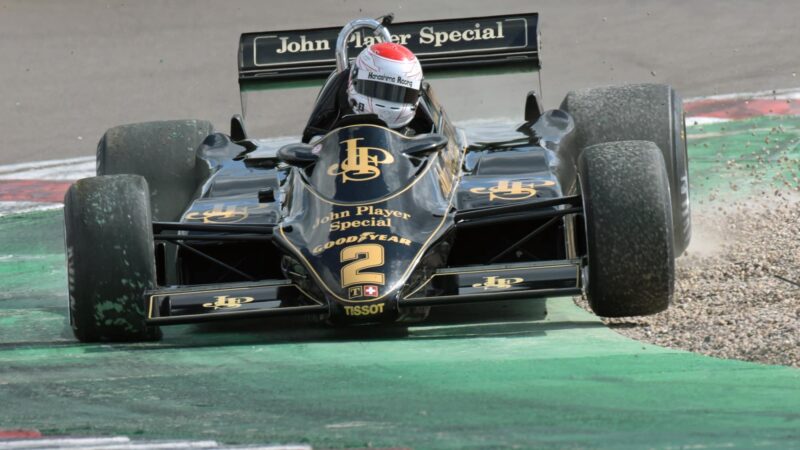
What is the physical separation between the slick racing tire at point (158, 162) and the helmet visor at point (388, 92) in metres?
1.65

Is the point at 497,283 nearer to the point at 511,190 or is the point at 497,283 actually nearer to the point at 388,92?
the point at 511,190

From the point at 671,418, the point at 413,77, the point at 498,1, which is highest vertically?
the point at 498,1

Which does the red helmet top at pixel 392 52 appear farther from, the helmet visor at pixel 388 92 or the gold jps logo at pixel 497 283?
the gold jps logo at pixel 497 283

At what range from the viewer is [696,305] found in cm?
816

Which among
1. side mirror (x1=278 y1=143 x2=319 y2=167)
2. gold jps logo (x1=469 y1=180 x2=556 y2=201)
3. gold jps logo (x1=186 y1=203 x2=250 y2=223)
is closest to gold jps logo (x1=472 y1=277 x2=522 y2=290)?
gold jps logo (x1=469 y1=180 x2=556 y2=201)

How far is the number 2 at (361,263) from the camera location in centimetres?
720

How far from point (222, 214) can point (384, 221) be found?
44.3 inches

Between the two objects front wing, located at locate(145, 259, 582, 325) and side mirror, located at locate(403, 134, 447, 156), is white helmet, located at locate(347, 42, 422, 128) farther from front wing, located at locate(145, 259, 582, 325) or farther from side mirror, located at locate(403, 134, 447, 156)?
front wing, located at locate(145, 259, 582, 325)

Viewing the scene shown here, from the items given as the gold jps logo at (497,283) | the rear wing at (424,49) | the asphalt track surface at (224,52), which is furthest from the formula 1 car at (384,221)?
the asphalt track surface at (224,52)

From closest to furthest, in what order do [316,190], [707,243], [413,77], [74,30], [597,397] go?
[597,397] → [316,190] → [413,77] → [707,243] → [74,30]

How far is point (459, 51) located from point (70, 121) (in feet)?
21.0

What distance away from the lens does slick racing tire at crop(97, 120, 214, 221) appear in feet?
32.7

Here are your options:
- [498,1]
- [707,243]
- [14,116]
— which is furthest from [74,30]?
[707,243]

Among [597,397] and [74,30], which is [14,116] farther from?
[597,397]
